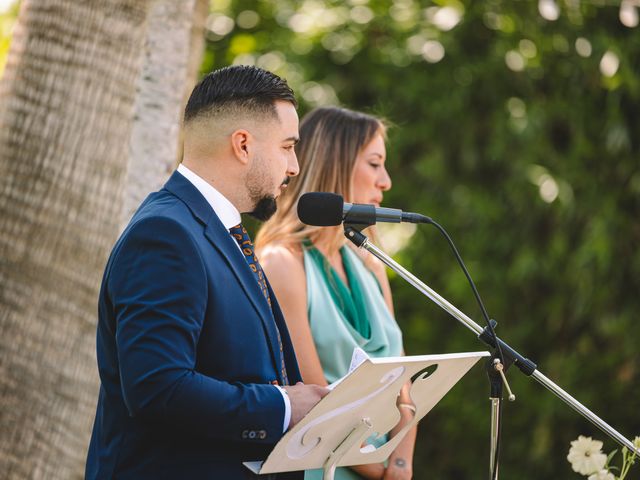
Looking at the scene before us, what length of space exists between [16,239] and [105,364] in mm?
1564

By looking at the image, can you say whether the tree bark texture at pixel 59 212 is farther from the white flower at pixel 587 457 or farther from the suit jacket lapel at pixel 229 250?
the white flower at pixel 587 457

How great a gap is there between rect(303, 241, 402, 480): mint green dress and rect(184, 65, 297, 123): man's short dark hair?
3.31 ft

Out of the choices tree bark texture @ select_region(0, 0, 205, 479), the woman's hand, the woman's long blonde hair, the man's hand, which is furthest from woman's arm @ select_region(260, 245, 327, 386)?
the man's hand

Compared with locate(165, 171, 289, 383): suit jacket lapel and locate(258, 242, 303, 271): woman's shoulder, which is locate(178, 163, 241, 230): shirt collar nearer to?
locate(165, 171, 289, 383): suit jacket lapel

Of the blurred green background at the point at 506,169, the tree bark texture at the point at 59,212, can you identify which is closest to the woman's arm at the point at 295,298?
the tree bark texture at the point at 59,212

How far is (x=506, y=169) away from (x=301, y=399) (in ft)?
13.2

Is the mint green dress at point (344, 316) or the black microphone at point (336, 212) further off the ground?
the black microphone at point (336, 212)

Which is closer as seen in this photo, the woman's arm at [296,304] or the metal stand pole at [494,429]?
the metal stand pole at [494,429]

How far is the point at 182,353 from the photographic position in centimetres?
191

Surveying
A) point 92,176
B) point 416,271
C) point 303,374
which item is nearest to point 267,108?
point 303,374

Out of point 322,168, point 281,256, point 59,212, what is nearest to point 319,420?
point 281,256

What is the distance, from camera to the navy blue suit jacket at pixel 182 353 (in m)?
1.90

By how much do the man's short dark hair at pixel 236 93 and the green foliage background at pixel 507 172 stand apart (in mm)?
3489

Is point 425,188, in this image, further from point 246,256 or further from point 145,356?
point 145,356
